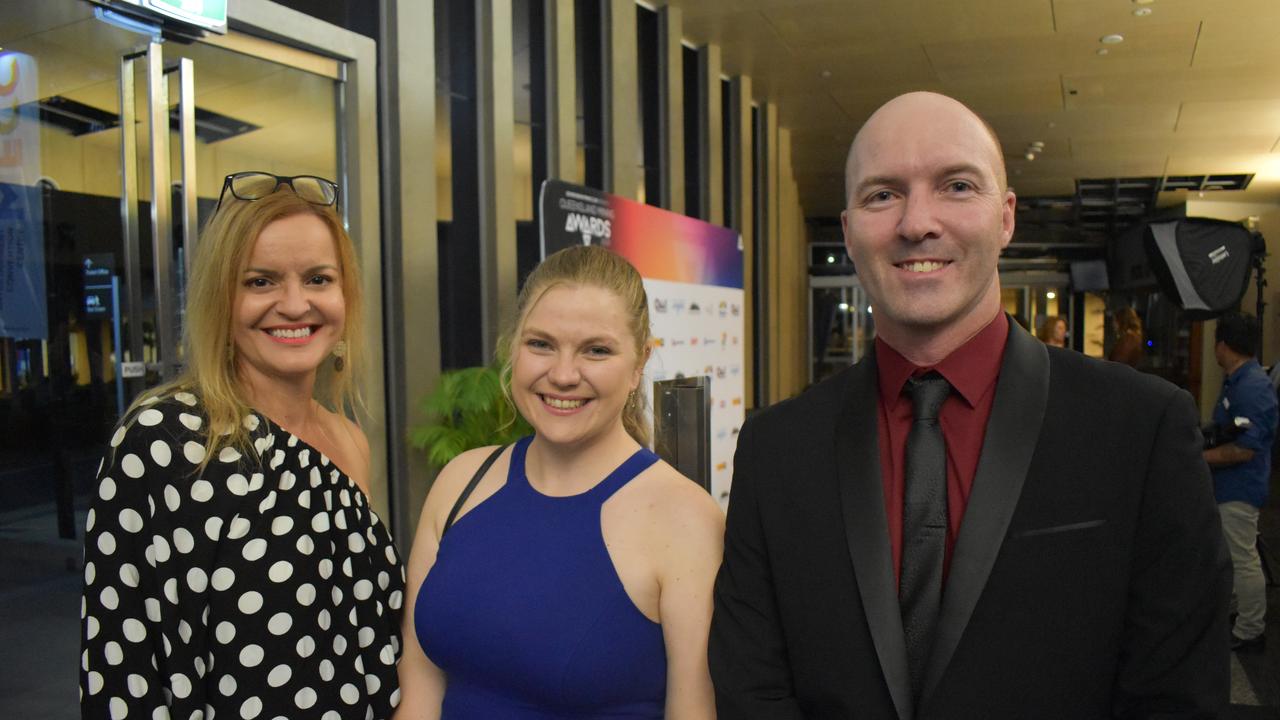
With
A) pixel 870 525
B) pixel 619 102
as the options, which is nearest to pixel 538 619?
pixel 870 525

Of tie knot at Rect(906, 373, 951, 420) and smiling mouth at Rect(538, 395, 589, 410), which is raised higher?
tie knot at Rect(906, 373, 951, 420)

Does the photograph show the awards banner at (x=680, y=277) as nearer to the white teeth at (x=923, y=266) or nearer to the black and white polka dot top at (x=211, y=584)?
the black and white polka dot top at (x=211, y=584)

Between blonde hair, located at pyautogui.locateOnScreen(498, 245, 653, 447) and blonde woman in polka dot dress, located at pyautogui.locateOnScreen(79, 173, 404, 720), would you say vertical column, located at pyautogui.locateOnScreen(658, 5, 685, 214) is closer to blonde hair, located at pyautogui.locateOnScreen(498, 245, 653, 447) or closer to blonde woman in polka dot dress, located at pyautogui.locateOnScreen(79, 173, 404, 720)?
blonde hair, located at pyautogui.locateOnScreen(498, 245, 653, 447)

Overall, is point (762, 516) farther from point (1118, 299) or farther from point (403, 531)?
point (1118, 299)

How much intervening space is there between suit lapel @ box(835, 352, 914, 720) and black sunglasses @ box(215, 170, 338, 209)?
96 centimetres

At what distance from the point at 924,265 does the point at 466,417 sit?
3272 millimetres

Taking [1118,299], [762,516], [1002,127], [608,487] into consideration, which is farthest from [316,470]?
[1118,299]

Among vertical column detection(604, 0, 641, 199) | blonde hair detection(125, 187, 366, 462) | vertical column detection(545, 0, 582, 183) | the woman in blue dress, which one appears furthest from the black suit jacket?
vertical column detection(604, 0, 641, 199)

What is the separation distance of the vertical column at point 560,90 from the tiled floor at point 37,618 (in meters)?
3.45

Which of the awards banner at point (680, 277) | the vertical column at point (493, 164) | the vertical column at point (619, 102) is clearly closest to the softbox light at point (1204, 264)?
the awards banner at point (680, 277)

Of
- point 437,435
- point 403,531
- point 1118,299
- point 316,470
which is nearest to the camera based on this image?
point 316,470

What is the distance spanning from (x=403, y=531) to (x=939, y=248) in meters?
3.79

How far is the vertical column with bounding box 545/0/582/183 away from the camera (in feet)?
18.6

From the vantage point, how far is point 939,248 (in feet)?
4.00
